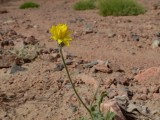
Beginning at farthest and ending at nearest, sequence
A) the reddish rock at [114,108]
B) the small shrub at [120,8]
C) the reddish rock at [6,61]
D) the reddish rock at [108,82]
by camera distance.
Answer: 1. the small shrub at [120,8]
2. the reddish rock at [6,61]
3. the reddish rock at [108,82]
4. the reddish rock at [114,108]

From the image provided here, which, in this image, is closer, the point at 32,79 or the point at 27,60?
the point at 32,79

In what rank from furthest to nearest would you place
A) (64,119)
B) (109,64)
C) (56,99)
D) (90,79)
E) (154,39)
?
(154,39) < (109,64) < (90,79) < (56,99) < (64,119)

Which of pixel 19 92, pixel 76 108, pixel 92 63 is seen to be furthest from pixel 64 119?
pixel 92 63

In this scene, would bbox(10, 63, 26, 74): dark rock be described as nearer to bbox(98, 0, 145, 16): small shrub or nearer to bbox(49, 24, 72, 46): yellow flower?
bbox(49, 24, 72, 46): yellow flower

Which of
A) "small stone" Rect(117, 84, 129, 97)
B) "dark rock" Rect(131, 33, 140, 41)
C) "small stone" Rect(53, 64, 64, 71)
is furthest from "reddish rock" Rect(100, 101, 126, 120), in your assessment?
"dark rock" Rect(131, 33, 140, 41)

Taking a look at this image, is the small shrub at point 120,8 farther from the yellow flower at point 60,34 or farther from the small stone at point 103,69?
the yellow flower at point 60,34

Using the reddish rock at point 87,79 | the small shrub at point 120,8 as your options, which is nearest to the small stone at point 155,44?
the reddish rock at point 87,79

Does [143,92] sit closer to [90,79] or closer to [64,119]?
[90,79]
